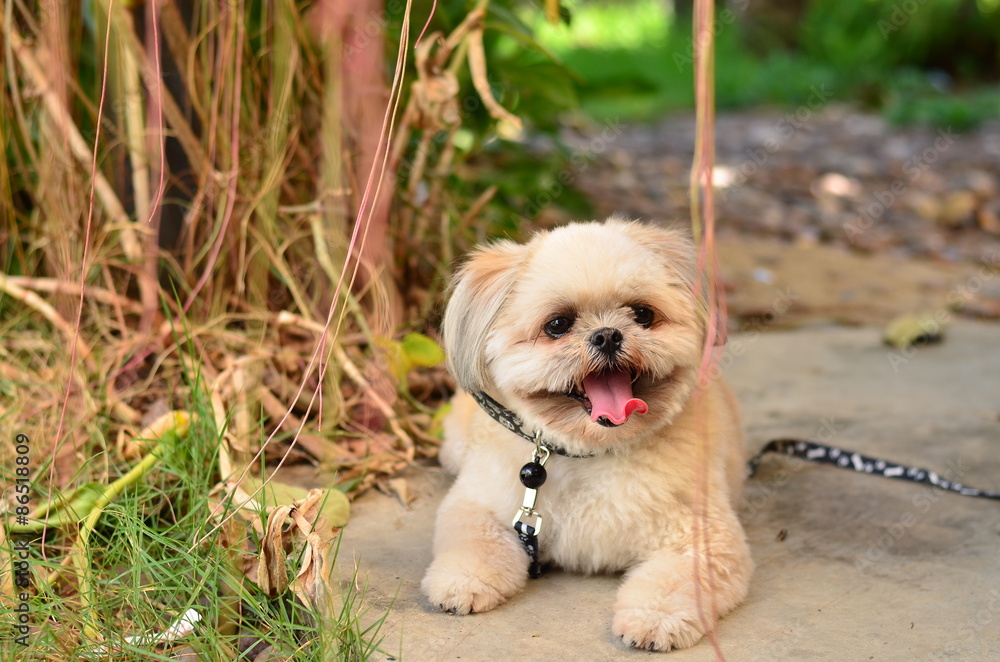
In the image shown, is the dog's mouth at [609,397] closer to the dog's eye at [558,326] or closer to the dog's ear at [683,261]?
the dog's eye at [558,326]

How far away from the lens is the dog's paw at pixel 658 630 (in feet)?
6.76

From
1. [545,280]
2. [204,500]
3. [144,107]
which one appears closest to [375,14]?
[144,107]

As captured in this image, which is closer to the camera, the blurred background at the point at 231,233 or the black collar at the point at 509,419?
the black collar at the point at 509,419

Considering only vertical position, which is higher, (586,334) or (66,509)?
(586,334)

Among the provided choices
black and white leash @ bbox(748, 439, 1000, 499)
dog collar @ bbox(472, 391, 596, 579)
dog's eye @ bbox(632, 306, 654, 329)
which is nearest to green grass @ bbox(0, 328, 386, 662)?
dog collar @ bbox(472, 391, 596, 579)

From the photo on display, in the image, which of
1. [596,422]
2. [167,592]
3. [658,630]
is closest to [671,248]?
[596,422]

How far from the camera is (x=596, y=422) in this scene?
2250 millimetres

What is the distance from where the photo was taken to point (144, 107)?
3396 millimetres

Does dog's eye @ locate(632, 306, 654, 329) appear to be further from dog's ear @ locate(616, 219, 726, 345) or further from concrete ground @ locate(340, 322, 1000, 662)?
concrete ground @ locate(340, 322, 1000, 662)

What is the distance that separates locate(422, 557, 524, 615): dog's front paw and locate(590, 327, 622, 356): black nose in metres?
0.62

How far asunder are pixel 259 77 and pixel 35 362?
1.32 m

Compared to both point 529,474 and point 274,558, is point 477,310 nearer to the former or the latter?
point 529,474

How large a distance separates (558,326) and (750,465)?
128cm

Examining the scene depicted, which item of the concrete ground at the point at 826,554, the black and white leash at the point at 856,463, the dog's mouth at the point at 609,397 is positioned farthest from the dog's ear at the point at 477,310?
the black and white leash at the point at 856,463
